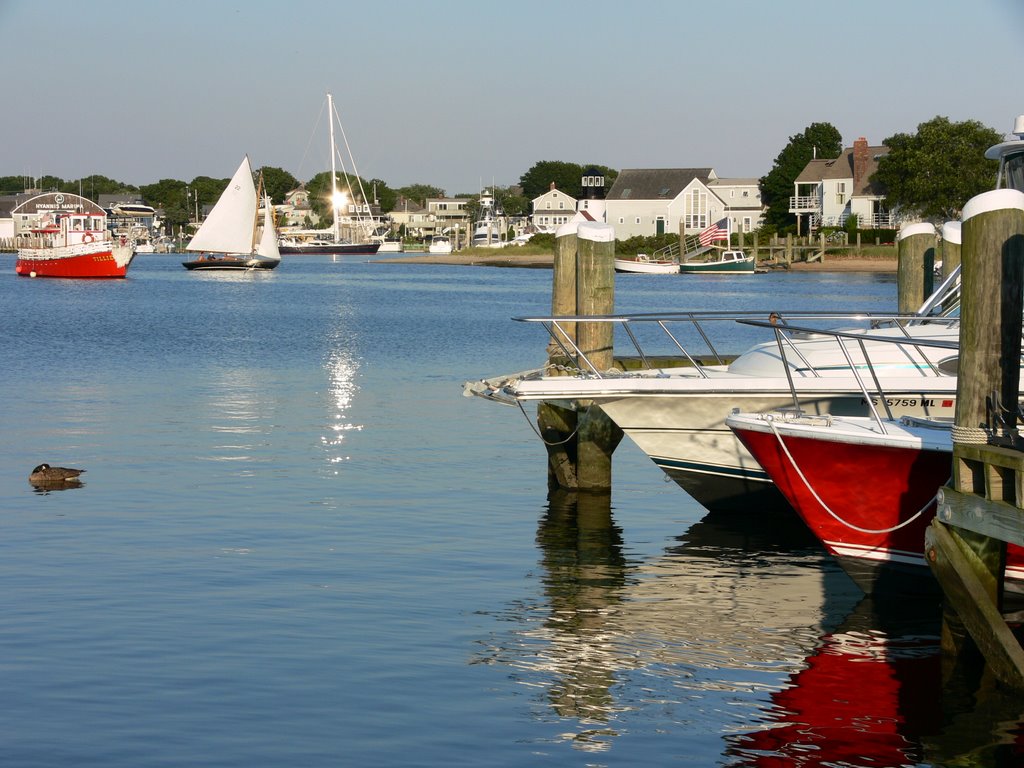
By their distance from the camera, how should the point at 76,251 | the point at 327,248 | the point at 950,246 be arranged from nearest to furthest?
the point at 950,246 < the point at 76,251 < the point at 327,248

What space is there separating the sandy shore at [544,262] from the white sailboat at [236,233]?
27496 millimetres

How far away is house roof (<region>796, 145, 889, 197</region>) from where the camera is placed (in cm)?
10669

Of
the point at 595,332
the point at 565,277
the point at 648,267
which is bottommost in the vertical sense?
the point at 595,332

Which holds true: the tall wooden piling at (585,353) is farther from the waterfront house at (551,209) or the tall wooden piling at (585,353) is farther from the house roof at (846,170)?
the waterfront house at (551,209)

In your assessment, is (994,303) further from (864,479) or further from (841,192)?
(841,192)

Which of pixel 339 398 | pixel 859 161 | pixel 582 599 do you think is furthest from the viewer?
pixel 859 161

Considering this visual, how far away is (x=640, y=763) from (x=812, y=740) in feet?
3.89

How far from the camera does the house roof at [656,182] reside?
126312 millimetres

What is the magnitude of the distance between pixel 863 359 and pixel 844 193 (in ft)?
325

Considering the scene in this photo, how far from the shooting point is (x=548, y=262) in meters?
129

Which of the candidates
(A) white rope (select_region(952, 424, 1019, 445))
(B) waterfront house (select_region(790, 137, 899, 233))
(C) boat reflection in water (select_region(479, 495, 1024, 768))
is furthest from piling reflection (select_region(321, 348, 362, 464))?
(B) waterfront house (select_region(790, 137, 899, 233))

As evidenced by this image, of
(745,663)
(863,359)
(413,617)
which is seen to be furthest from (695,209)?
(745,663)

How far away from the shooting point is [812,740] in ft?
28.5

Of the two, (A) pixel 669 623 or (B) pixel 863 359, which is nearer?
(A) pixel 669 623
